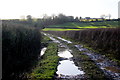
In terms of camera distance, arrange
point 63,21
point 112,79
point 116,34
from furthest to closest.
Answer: point 63,21 < point 116,34 < point 112,79

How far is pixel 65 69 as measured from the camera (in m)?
18.4

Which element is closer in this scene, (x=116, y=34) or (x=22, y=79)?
(x=22, y=79)

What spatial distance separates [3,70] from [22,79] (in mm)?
2739

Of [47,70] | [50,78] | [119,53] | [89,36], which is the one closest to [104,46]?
[119,53]

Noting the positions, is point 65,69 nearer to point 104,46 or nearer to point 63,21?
point 104,46

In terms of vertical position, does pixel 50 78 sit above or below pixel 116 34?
below

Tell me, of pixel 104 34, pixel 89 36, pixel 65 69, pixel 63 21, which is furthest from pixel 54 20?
pixel 65 69

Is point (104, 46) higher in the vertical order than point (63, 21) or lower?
lower

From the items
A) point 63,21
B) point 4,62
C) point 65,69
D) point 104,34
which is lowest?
point 65,69

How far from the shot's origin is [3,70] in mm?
15562

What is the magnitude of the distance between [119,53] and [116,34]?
4.05 meters

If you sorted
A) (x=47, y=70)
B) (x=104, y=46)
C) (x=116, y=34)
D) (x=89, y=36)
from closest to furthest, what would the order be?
(x=47, y=70) → (x=116, y=34) → (x=104, y=46) → (x=89, y=36)

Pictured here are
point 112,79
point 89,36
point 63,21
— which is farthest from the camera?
point 63,21

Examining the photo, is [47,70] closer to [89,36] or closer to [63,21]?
[89,36]
